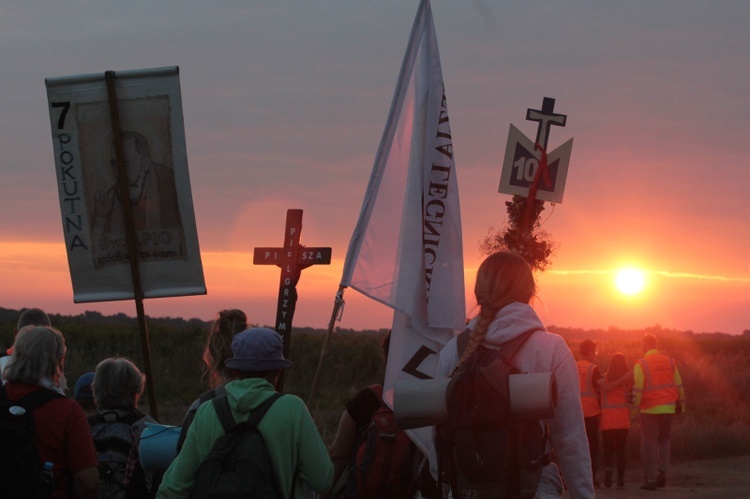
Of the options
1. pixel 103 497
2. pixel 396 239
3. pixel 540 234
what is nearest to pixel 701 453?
pixel 540 234

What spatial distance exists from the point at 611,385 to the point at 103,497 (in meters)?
11.9

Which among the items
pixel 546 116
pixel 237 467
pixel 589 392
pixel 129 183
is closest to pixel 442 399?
pixel 237 467

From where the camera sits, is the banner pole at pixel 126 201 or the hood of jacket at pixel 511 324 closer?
the hood of jacket at pixel 511 324

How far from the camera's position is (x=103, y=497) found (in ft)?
20.7

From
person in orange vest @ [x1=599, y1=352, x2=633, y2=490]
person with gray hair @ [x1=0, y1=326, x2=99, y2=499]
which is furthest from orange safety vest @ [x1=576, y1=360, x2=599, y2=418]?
person with gray hair @ [x1=0, y1=326, x2=99, y2=499]

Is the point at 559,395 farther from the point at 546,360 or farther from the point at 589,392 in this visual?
the point at 589,392

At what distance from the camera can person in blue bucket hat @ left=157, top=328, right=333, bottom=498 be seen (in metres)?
4.98

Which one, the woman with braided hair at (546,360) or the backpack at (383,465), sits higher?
the woman with braided hair at (546,360)

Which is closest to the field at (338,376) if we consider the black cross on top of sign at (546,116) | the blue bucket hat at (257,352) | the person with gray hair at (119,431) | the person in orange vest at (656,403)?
the person in orange vest at (656,403)

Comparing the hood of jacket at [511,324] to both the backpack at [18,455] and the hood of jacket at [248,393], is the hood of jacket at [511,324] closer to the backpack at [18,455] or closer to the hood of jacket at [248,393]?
the hood of jacket at [248,393]

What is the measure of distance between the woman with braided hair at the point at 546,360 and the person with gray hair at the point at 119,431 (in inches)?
92.1

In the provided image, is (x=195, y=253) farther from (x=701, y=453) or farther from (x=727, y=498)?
(x=701, y=453)

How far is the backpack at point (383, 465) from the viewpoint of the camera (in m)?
6.28

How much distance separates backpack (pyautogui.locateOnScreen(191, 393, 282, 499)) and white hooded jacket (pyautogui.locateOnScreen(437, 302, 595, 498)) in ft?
3.57
